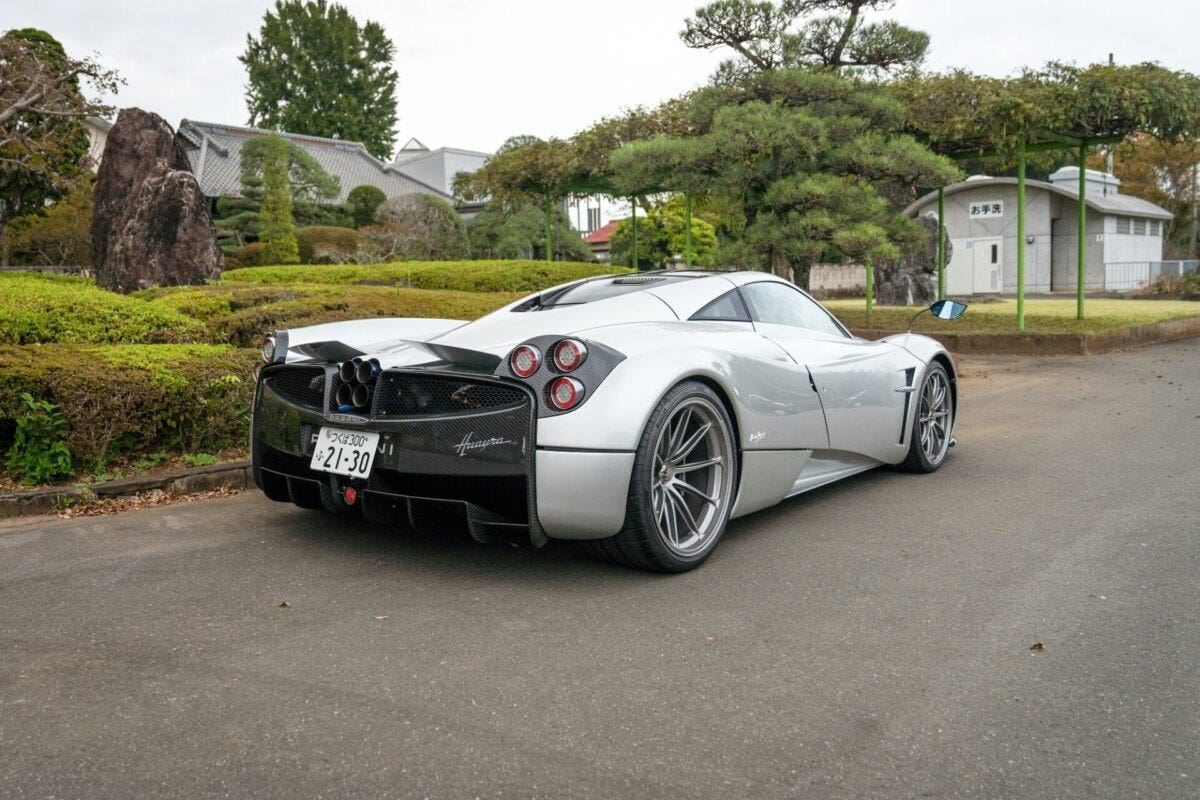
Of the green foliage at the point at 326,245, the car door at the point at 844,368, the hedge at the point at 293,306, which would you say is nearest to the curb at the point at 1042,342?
the hedge at the point at 293,306

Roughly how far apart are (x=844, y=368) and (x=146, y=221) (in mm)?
10744

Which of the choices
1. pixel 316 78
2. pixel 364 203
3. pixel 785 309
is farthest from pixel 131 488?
pixel 316 78

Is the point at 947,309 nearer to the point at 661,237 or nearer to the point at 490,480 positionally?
the point at 490,480

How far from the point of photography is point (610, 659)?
114 inches

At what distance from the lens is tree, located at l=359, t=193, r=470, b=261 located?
1130 inches

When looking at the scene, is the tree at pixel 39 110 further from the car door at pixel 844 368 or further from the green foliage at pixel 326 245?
the car door at pixel 844 368

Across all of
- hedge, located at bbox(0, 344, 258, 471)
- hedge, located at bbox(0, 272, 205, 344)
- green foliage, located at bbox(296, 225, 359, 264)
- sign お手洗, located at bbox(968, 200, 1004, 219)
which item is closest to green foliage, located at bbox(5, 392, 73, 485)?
hedge, located at bbox(0, 344, 258, 471)

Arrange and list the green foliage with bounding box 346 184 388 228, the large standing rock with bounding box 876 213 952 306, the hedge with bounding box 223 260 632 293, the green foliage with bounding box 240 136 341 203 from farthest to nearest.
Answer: the green foliage with bounding box 346 184 388 228, the green foliage with bounding box 240 136 341 203, the large standing rock with bounding box 876 213 952 306, the hedge with bounding box 223 260 632 293

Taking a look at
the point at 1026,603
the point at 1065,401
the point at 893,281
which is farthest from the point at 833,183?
the point at 893,281

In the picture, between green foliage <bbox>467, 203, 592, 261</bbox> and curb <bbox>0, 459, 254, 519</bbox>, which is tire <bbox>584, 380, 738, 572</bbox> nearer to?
curb <bbox>0, 459, 254, 519</bbox>

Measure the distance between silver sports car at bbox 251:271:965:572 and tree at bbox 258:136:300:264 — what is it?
73.7 feet

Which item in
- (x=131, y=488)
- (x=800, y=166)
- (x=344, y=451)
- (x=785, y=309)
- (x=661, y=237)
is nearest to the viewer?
(x=344, y=451)

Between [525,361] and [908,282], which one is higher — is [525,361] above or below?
below

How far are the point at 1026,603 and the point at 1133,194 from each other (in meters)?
45.2
